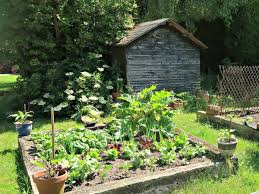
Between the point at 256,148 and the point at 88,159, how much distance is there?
3.69 metres

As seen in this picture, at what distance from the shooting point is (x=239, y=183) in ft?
17.1

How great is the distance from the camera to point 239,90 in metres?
10.1

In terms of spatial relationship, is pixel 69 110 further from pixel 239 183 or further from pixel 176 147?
pixel 239 183

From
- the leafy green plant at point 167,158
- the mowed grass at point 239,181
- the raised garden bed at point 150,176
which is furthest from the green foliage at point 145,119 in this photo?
the mowed grass at point 239,181

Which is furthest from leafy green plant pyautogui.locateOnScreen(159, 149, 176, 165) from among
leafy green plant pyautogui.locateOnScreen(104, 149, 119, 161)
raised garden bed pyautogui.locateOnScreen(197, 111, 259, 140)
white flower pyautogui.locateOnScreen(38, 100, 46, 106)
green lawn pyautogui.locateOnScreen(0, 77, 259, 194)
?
white flower pyautogui.locateOnScreen(38, 100, 46, 106)

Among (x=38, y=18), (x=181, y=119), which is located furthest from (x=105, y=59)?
(x=181, y=119)

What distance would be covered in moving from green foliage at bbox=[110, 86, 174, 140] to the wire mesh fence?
9.33ft

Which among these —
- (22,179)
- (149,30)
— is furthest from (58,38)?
(22,179)

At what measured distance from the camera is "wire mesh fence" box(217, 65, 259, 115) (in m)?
9.62

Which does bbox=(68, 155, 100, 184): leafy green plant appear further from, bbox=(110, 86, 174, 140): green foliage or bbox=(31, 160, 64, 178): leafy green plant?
bbox=(110, 86, 174, 140): green foliage

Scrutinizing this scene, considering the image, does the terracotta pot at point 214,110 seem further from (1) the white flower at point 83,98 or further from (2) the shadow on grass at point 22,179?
(2) the shadow on grass at point 22,179

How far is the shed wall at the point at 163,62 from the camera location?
41.8 feet

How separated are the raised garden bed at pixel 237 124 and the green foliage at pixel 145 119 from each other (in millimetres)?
2055

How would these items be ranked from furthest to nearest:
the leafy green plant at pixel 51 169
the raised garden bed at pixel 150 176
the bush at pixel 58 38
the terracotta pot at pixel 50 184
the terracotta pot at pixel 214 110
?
the bush at pixel 58 38
the terracotta pot at pixel 214 110
the raised garden bed at pixel 150 176
the leafy green plant at pixel 51 169
the terracotta pot at pixel 50 184
